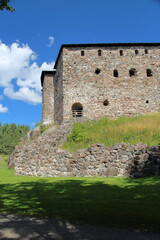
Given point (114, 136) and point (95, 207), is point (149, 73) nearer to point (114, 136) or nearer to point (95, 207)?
point (114, 136)

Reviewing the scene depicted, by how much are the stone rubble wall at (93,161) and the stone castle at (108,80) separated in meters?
10.5

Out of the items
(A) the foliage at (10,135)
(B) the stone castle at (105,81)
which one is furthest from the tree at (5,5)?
(A) the foliage at (10,135)

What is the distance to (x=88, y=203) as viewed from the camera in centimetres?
612

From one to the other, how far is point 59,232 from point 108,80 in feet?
76.8

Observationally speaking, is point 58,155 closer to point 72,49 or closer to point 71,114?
point 71,114

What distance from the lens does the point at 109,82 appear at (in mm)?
25922

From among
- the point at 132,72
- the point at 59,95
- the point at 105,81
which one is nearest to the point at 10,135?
the point at 59,95

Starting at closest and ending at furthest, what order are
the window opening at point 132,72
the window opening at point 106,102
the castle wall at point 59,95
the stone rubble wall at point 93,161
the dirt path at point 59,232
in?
the dirt path at point 59,232
the stone rubble wall at point 93,161
the window opening at point 106,102
the castle wall at point 59,95
the window opening at point 132,72

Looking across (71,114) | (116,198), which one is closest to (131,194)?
(116,198)

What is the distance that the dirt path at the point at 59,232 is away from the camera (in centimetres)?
383

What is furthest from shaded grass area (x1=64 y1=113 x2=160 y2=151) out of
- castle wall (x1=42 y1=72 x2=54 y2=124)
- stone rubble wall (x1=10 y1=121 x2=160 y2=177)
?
castle wall (x1=42 y1=72 x2=54 y2=124)

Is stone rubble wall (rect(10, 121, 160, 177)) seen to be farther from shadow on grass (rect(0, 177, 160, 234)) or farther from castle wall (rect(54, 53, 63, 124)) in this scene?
castle wall (rect(54, 53, 63, 124))

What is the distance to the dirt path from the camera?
383cm

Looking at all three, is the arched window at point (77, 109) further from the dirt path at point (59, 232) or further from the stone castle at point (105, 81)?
the dirt path at point (59, 232)
